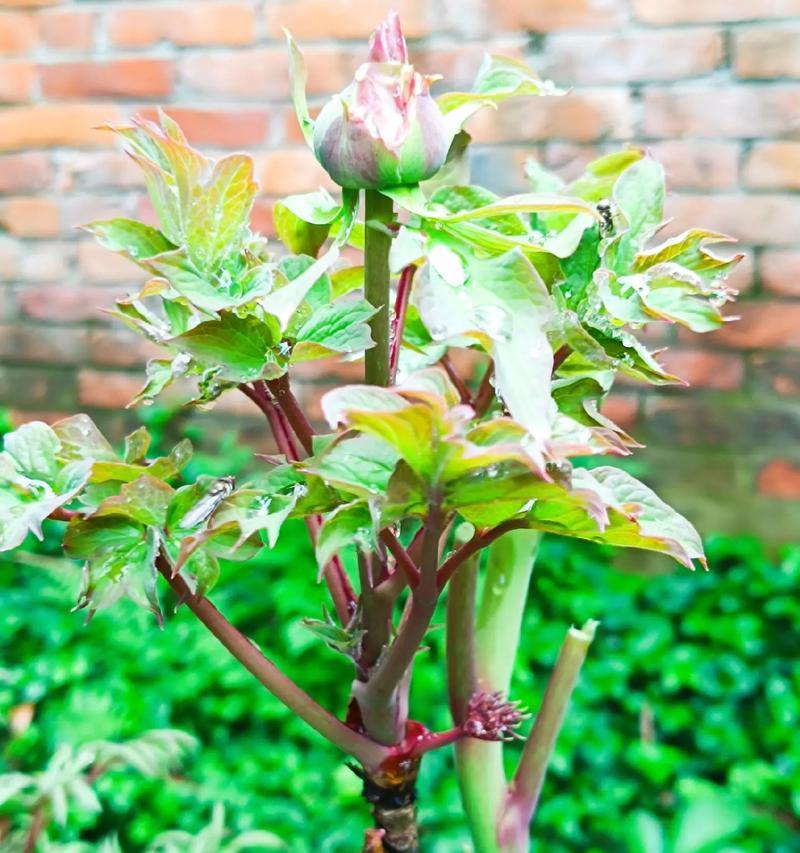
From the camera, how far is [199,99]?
121 cm

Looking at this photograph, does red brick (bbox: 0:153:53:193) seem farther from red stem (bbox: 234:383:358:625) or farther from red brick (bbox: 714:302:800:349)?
red stem (bbox: 234:383:358:625)

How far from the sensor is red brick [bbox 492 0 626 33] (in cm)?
106

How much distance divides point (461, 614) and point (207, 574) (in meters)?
0.13

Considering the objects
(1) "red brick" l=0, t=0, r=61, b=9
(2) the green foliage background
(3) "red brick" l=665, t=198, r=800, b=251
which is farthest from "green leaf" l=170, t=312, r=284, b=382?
(1) "red brick" l=0, t=0, r=61, b=9

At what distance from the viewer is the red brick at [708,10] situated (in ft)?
3.31

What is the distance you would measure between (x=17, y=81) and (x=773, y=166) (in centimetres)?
110

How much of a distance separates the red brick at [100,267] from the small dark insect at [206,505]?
1094 mm

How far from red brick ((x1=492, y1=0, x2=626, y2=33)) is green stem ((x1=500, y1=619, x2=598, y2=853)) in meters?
0.91

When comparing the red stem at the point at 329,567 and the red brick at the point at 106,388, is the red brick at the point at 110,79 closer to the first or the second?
the red brick at the point at 106,388

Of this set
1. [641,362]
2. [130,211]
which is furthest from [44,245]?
[641,362]

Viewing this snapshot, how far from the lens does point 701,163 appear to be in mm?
1072

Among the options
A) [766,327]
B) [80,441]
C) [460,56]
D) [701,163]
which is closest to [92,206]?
[460,56]

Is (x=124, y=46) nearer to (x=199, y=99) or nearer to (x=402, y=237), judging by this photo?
(x=199, y=99)

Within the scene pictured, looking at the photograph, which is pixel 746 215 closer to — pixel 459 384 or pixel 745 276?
pixel 745 276
